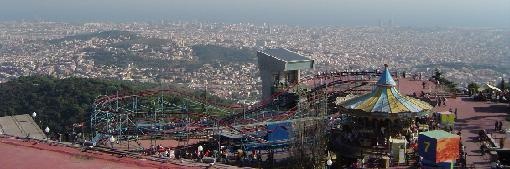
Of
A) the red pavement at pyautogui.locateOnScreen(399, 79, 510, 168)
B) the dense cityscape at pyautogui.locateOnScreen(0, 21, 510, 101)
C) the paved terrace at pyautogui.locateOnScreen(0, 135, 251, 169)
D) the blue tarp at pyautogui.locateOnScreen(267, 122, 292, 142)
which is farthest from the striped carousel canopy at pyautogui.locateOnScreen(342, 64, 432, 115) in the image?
the dense cityscape at pyautogui.locateOnScreen(0, 21, 510, 101)

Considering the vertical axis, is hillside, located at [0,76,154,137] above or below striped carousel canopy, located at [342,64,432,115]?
below

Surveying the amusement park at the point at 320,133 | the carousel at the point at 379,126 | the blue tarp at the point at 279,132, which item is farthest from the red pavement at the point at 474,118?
the blue tarp at the point at 279,132

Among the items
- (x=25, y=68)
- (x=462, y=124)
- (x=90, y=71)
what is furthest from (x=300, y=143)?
(x=25, y=68)

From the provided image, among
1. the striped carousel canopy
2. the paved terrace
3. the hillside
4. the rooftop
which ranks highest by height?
the rooftop

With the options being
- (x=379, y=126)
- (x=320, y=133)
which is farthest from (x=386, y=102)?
(x=320, y=133)

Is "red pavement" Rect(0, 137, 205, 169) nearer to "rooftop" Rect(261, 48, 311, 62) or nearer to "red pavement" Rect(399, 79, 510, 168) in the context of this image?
"red pavement" Rect(399, 79, 510, 168)

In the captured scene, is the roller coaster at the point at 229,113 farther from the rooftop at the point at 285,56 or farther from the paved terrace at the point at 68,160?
the paved terrace at the point at 68,160

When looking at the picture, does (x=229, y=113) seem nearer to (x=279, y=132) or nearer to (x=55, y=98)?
(x=279, y=132)

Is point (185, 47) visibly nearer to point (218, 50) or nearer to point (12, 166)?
point (218, 50)
